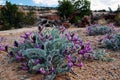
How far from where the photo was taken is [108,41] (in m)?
6.37

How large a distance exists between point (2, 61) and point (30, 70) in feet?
3.32

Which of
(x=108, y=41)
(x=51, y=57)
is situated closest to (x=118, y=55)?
(x=108, y=41)

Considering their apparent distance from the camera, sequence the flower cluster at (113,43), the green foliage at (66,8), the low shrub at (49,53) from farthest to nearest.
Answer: the green foliage at (66,8), the flower cluster at (113,43), the low shrub at (49,53)

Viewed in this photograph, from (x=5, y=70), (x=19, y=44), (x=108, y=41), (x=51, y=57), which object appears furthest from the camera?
(x=108, y=41)

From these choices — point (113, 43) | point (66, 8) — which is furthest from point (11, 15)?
point (113, 43)

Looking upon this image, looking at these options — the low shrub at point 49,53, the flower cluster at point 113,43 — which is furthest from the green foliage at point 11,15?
the low shrub at point 49,53

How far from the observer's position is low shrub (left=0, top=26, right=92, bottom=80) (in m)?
4.68

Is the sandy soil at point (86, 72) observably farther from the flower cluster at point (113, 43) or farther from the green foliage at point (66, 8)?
the green foliage at point (66, 8)

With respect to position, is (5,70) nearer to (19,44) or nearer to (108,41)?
(19,44)

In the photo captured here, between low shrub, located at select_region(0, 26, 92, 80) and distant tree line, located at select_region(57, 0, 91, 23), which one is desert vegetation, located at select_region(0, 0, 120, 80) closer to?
low shrub, located at select_region(0, 26, 92, 80)

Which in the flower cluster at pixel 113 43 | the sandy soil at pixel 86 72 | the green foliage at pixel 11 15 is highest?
the flower cluster at pixel 113 43

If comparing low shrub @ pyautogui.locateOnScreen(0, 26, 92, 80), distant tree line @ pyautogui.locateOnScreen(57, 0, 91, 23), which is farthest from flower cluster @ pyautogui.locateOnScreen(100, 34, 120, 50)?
distant tree line @ pyautogui.locateOnScreen(57, 0, 91, 23)

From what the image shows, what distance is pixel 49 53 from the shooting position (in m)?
4.88

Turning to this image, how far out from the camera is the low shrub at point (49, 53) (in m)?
4.68
